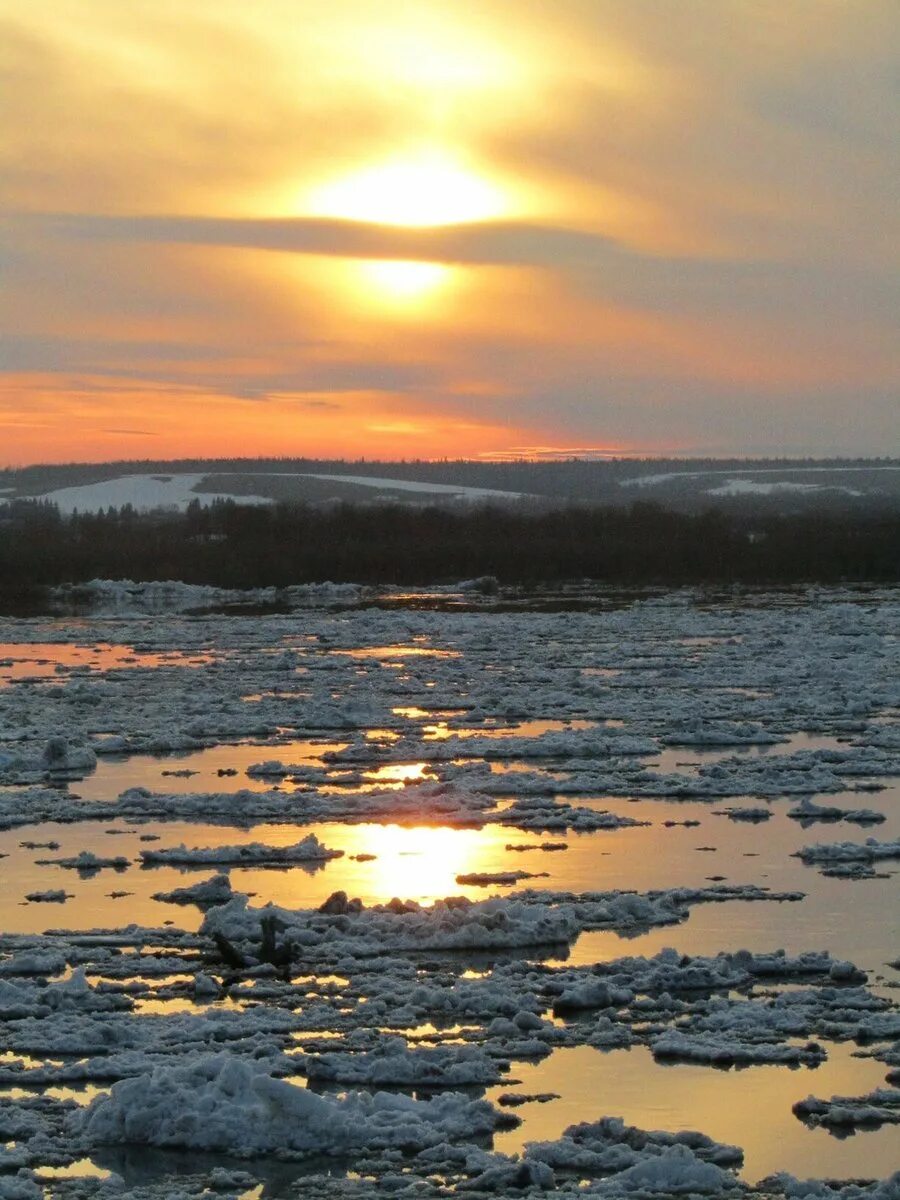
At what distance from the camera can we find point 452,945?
930 cm

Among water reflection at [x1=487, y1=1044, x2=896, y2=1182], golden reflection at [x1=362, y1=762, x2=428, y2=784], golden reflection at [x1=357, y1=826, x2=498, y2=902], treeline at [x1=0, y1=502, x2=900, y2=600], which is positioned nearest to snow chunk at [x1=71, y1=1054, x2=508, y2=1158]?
water reflection at [x1=487, y1=1044, x2=896, y2=1182]

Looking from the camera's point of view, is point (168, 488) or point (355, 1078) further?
point (168, 488)

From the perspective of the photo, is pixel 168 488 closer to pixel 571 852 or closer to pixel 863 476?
pixel 863 476

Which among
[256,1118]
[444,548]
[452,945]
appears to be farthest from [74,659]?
[444,548]

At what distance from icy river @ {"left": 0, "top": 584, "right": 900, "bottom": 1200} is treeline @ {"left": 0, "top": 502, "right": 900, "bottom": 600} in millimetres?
33169

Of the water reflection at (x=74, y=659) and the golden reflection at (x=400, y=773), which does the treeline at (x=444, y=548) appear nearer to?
the water reflection at (x=74, y=659)

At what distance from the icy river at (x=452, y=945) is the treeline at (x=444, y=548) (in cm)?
3317

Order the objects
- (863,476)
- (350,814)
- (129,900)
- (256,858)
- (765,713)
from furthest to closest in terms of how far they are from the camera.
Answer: (863,476) < (765,713) < (350,814) < (256,858) < (129,900)

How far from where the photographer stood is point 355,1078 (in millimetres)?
7211

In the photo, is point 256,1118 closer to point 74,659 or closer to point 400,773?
point 400,773

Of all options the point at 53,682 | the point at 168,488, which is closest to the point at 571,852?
the point at 53,682

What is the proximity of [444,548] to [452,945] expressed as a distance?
52564mm

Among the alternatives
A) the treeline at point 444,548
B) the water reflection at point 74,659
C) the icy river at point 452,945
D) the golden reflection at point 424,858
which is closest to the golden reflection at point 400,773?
the icy river at point 452,945

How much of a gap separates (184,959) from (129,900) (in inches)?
59.8
